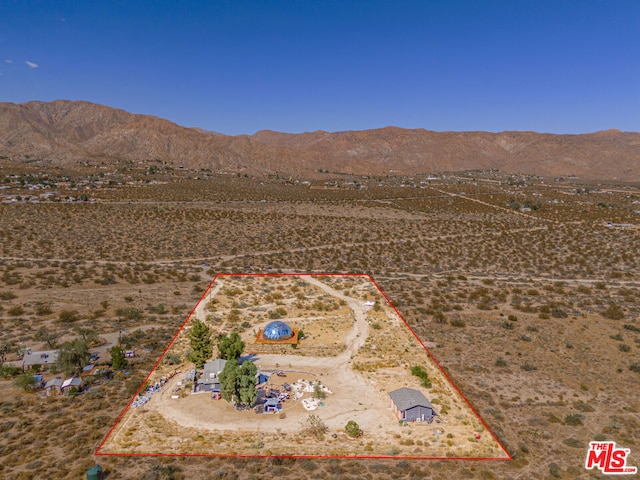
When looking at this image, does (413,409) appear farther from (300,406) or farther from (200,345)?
(200,345)

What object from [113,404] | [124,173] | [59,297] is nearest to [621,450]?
[113,404]

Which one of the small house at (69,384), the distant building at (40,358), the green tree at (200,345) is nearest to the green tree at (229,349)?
the green tree at (200,345)

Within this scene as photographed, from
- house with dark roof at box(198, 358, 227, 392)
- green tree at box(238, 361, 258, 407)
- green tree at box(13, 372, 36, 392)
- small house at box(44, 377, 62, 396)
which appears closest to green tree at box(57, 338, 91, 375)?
small house at box(44, 377, 62, 396)

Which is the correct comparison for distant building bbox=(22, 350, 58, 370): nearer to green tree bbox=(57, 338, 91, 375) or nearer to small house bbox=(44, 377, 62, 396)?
green tree bbox=(57, 338, 91, 375)

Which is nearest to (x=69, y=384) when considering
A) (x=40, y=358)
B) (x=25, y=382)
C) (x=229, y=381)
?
(x=25, y=382)

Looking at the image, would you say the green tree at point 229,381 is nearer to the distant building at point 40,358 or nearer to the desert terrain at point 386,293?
the desert terrain at point 386,293
